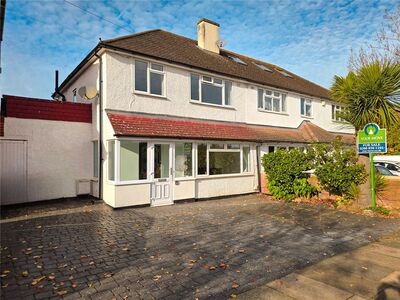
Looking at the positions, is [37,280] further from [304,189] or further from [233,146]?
[233,146]

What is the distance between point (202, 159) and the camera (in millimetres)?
11797

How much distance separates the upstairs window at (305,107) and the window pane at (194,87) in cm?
902

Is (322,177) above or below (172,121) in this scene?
below

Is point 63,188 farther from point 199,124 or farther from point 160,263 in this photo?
point 160,263

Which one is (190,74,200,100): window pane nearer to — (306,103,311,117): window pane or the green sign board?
the green sign board

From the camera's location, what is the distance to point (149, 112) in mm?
11102

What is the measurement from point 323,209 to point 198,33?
1255 cm

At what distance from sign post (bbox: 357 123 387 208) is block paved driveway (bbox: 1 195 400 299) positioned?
166 cm

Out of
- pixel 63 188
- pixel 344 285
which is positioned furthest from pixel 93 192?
pixel 344 285

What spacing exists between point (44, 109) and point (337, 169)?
38.3ft

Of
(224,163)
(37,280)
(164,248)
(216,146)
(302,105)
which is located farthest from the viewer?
(302,105)

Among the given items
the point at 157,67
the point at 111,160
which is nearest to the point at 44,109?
the point at 111,160

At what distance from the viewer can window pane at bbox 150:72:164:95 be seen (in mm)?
11303

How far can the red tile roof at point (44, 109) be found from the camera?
10023mm
